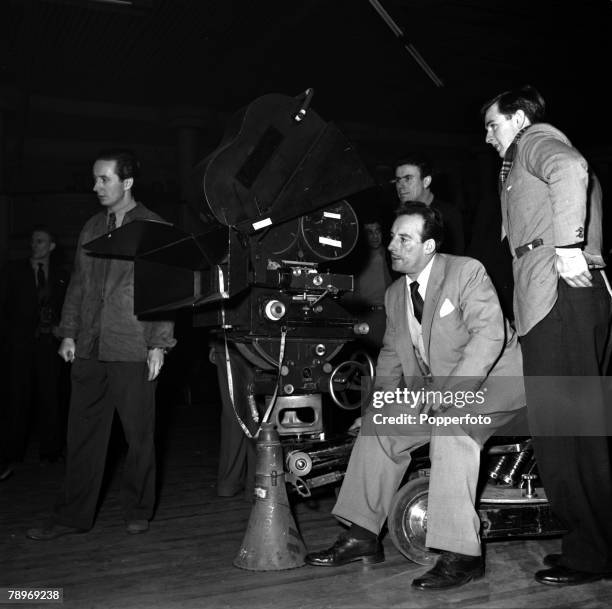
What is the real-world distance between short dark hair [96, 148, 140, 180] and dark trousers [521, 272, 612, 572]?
183 cm

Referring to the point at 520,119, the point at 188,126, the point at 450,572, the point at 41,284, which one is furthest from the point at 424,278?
the point at 188,126

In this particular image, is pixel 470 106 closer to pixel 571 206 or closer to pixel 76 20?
pixel 76 20

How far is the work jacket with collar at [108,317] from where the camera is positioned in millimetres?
3043

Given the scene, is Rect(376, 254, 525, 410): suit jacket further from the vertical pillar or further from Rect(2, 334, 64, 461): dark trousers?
the vertical pillar

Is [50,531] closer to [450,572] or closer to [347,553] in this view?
[347,553]

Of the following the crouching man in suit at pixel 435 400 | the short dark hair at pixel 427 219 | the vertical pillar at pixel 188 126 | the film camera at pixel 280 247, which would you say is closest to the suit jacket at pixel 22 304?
the film camera at pixel 280 247

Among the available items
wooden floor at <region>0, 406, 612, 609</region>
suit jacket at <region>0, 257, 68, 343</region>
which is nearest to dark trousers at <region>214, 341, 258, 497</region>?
wooden floor at <region>0, 406, 612, 609</region>

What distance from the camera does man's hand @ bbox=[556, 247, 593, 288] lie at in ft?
7.27

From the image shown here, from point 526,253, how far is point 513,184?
25cm

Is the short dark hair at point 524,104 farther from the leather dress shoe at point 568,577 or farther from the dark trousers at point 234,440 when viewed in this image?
the dark trousers at point 234,440

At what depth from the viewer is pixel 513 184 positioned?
246 centimetres

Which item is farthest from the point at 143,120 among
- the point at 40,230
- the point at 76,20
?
the point at 40,230

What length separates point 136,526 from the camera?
120 inches

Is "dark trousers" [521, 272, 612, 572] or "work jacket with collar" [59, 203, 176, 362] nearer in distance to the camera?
"dark trousers" [521, 272, 612, 572]
